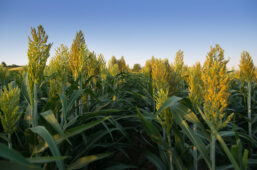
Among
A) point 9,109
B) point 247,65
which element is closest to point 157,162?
point 9,109

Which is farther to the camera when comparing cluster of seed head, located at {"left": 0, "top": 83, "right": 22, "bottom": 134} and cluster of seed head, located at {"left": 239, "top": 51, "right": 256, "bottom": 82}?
cluster of seed head, located at {"left": 239, "top": 51, "right": 256, "bottom": 82}

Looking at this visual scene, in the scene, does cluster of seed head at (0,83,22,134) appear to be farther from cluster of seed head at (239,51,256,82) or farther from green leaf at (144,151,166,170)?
cluster of seed head at (239,51,256,82)

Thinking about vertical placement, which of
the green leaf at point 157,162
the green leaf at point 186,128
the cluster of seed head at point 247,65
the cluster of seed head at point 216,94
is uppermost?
the cluster of seed head at point 247,65

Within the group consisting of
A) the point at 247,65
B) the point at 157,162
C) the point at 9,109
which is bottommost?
the point at 157,162

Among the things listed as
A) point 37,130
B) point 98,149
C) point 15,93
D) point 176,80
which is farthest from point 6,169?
point 176,80

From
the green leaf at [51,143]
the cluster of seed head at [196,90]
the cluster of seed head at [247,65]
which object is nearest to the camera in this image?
the green leaf at [51,143]

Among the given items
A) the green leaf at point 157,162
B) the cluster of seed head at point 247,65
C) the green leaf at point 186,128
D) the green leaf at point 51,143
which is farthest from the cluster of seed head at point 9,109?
the cluster of seed head at point 247,65

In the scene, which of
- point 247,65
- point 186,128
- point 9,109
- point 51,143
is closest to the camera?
point 51,143

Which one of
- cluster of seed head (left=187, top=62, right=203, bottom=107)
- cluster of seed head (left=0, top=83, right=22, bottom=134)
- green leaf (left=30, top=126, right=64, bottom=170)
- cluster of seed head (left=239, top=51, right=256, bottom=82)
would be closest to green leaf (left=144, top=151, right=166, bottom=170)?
cluster of seed head (left=187, top=62, right=203, bottom=107)

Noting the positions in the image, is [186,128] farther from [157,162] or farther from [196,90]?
[157,162]

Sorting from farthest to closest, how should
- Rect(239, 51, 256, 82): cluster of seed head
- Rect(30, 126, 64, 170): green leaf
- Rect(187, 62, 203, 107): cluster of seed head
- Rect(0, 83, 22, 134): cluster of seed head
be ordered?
Rect(239, 51, 256, 82): cluster of seed head → Rect(187, 62, 203, 107): cluster of seed head → Rect(0, 83, 22, 134): cluster of seed head → Rect(30, 126, 64, 170): green leaf

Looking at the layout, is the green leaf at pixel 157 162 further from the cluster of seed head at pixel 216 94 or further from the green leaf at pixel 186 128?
the cluster of seed head at pixel 216 94

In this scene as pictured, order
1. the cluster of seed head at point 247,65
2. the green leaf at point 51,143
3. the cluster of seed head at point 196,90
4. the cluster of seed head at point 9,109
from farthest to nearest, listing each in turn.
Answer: the cluster of seed head at point 247,65 → the cluster of seed head at point 196,90 → the cluster of seed head at point 9,109 → the green leaf at point 51,143

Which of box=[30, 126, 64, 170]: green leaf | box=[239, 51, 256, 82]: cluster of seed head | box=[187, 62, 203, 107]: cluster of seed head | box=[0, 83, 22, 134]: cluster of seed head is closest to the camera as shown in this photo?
box=[30, 126, 64, 170]: green leaf
